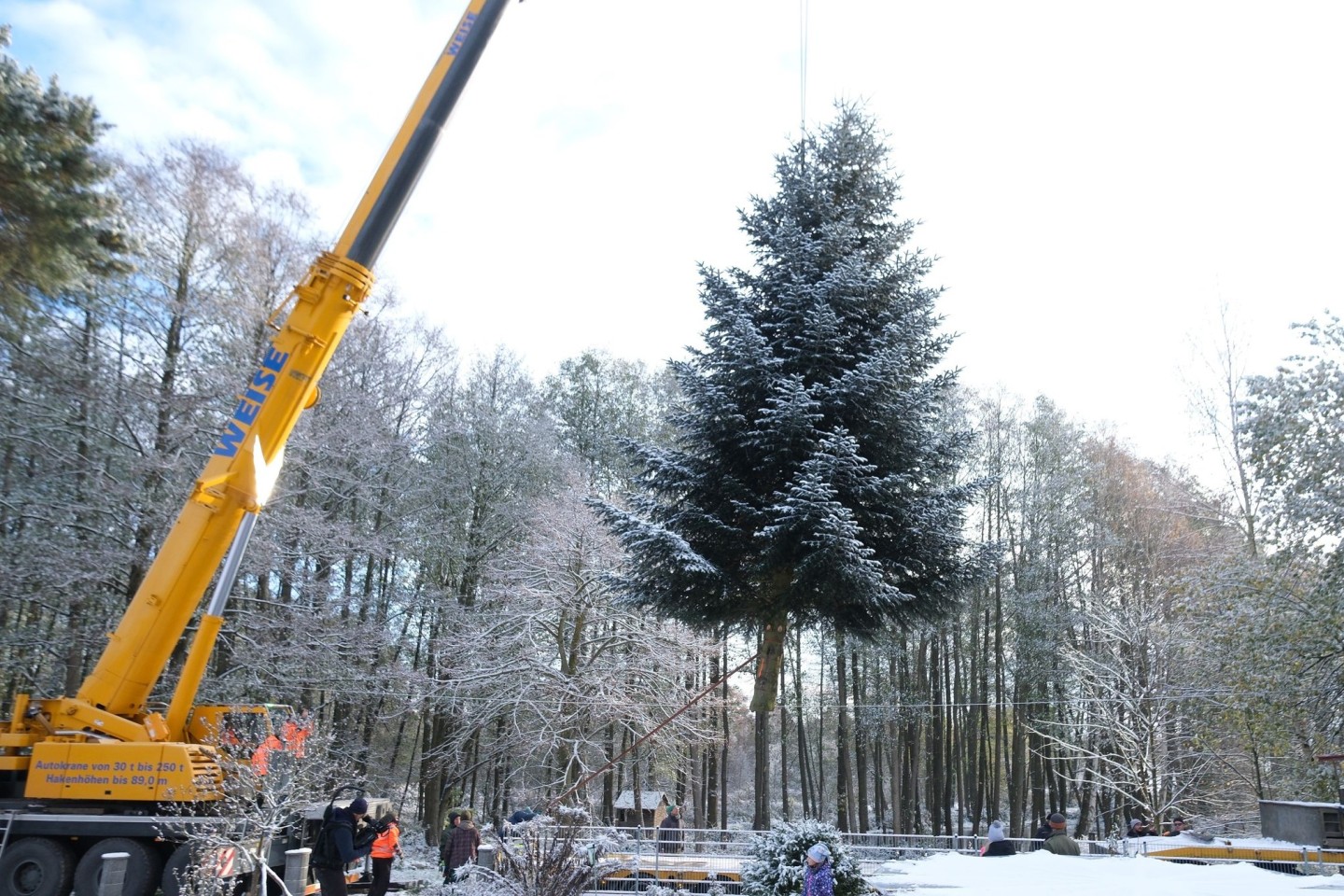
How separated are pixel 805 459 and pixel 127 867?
9.35 meters

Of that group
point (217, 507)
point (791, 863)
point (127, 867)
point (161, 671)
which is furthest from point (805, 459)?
point (127, 867)

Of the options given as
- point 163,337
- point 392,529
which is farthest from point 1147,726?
point 163,337

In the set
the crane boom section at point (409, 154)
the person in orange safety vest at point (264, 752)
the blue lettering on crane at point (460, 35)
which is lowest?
the person in orange safety vest at point (264, 752)

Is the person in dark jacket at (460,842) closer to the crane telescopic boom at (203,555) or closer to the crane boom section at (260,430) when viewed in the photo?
the crane telescopic boom at (203,555)

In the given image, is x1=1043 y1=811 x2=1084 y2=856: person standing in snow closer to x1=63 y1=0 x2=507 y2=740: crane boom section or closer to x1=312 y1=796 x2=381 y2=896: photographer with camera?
x1=312 y1=796 x2=381 y2=896: photographer with camera

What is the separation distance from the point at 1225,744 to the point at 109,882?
2772 centimetres

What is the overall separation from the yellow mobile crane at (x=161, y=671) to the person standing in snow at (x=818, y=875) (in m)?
6.53

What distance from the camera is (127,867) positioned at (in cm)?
997

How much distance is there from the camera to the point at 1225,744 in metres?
25.8

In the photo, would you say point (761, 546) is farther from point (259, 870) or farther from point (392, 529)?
point (392, 529)

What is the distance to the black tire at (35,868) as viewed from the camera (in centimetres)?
997

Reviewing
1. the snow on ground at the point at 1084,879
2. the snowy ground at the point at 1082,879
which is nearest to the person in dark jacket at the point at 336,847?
the snowy ground at the point at 1082,879

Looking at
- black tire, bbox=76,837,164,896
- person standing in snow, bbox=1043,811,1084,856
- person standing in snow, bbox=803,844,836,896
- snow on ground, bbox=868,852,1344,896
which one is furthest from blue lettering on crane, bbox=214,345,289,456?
person standing in snow, bbox=1043,811,1084,856

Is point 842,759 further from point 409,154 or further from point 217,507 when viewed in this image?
point 409,154
